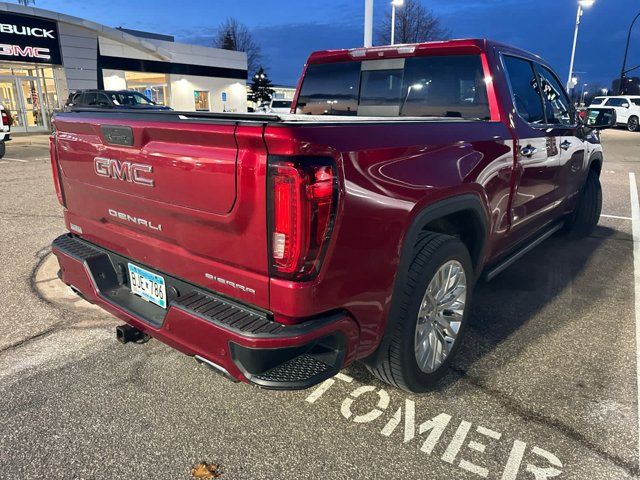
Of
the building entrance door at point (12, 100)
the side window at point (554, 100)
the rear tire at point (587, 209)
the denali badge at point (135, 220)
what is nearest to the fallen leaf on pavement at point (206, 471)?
the denali badge at point (135, 220)

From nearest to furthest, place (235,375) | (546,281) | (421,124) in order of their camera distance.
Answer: (235,375)
(421,124)
(546,281)

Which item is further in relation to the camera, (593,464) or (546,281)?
(546,281)

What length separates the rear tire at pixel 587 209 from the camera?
220 inches

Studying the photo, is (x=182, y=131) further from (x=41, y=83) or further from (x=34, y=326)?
(x=41, y=83)

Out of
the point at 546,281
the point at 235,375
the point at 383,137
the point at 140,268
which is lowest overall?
the point at 546,281

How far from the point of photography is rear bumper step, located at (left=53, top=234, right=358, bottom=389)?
6.23 feet

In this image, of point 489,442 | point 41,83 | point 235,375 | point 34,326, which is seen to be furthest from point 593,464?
point 41,83

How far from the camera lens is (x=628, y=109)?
2822cm

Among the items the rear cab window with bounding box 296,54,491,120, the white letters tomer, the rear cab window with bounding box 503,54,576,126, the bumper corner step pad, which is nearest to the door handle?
the rear cab window with bounding box 503,54,576,126

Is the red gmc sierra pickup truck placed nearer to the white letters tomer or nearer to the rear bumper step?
the rear bumper step

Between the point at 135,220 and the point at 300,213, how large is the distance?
1.09 meters

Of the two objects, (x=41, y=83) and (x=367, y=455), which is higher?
(x=41, y=83)

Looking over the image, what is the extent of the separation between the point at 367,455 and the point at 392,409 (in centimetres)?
39

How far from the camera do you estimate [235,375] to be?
202cm
